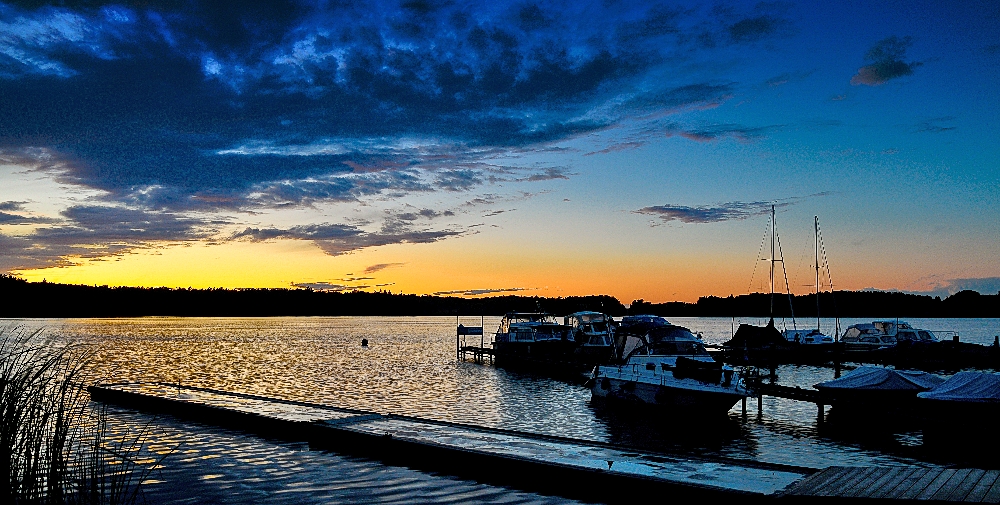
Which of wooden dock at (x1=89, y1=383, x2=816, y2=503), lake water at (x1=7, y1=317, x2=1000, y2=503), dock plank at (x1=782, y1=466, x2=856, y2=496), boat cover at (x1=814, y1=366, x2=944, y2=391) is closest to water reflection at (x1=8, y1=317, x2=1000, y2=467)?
lake water at (x1=7, y1=317, x2=1000, y2=503)

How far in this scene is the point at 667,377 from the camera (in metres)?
27.0

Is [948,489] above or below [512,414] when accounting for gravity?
above

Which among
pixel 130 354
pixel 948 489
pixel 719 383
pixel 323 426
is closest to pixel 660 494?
pixel 948 489

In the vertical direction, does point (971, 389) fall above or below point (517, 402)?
above

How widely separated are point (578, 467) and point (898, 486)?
183 inches

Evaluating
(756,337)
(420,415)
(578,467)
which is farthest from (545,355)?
(578,467)

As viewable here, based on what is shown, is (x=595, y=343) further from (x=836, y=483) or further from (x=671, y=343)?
(x=836, y=483)

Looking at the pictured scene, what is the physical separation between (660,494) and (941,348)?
169ft

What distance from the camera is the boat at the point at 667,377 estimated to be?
2589 cm

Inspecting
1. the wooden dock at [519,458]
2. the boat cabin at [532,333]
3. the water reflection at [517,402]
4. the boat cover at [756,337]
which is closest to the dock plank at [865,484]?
the wooden dock at [519,458]

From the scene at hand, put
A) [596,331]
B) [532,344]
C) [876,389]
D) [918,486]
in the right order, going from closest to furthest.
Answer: [918,486] → [876,389] → [596,331] → [532,344]

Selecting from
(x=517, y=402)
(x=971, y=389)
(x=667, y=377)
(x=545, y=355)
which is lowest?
(x=517, y=402)

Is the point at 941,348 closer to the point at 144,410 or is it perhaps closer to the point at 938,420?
the point at 938,420

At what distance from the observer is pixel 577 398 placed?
35.1 m
